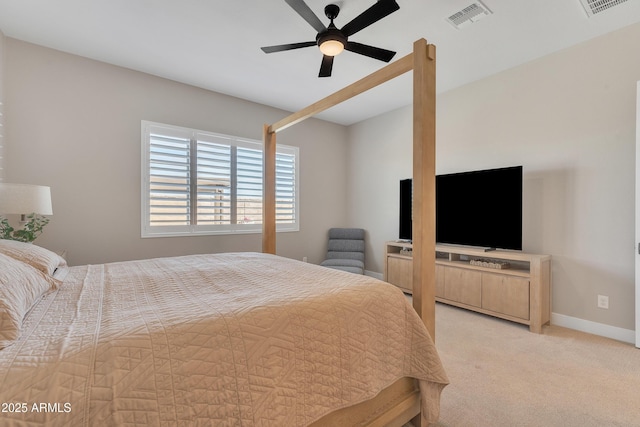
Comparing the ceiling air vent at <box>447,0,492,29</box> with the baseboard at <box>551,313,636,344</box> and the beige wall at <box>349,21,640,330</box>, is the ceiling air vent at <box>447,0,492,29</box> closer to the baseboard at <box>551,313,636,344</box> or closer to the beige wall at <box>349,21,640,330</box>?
the beige wall at <box>349,21,640,330</box>

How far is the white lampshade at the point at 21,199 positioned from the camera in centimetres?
219

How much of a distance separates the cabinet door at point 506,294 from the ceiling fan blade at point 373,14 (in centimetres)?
271

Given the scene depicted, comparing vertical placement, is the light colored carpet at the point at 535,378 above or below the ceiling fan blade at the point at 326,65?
below

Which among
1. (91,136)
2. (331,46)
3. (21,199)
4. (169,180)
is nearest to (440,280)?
(331,46)

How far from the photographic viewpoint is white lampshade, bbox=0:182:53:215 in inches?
86.1

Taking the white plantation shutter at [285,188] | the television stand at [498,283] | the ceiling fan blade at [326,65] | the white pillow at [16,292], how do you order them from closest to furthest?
the white pillow at [16,292] → the ceiling fan blade at [326,65] → the television stand at [498,283] → the white plantation shutter at [285,188]

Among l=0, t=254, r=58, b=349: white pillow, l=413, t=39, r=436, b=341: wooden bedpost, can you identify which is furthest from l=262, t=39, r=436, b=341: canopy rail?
l=0, t=254, r=58, b=349: white pillow

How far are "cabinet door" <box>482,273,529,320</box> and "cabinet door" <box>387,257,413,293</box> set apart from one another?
3.13 feet

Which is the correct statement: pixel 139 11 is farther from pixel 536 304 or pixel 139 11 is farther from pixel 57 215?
pixel 536 304

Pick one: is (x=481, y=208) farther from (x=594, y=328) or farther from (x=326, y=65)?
(x=326, y=65)

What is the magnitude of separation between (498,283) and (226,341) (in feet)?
10.0

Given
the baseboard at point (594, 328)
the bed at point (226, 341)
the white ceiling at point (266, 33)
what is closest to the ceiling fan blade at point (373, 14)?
the white ceiling at point (266, 33)

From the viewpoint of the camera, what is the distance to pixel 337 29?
219 cm

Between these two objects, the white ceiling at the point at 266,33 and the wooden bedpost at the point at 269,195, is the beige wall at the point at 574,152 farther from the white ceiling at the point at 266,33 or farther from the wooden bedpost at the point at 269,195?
the wooden bedpost at the point at 269,195
